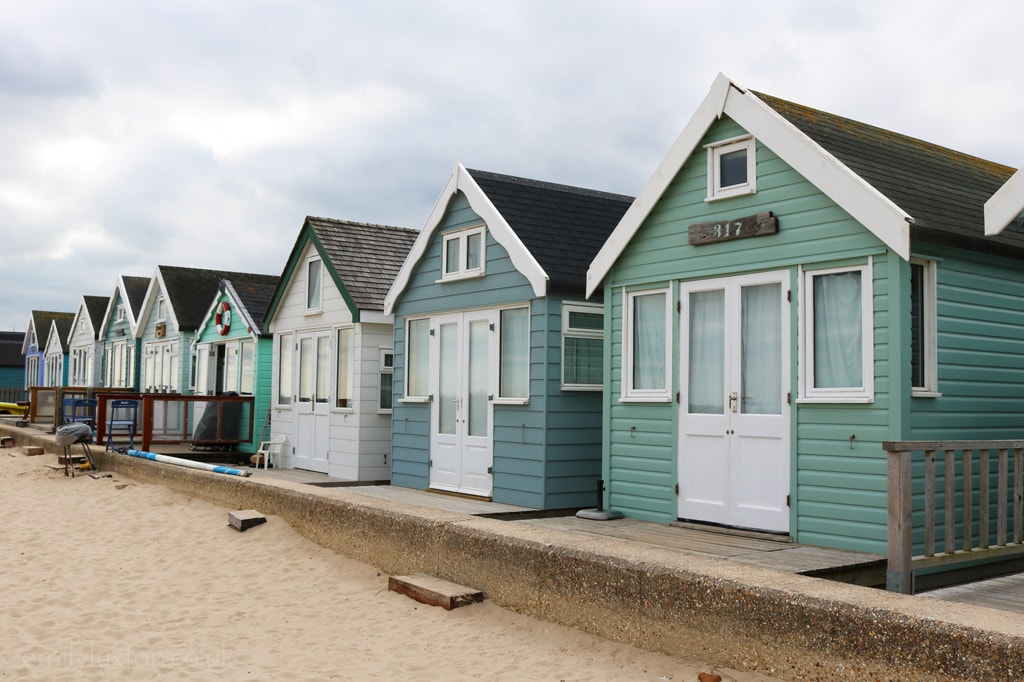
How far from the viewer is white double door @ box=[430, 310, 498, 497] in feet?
41.3

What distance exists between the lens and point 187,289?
25719 millimetres

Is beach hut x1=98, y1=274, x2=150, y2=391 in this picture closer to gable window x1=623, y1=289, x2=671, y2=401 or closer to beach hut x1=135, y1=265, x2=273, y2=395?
beach hut x1=135, y1=265, x2=273, y2=395

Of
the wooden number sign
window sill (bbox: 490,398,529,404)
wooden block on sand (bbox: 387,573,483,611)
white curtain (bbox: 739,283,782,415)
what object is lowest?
wooden block on sand (bbox: 387,573,483,611)

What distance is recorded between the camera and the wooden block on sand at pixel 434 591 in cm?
796

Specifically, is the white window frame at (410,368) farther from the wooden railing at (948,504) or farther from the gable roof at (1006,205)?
the gable roof at (1006,205)

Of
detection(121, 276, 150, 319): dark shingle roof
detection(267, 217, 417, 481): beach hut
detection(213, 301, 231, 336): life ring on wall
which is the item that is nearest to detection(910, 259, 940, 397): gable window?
detection(267, 217, 417, 481): beach hut

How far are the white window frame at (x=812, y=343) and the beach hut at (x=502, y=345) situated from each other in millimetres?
3564

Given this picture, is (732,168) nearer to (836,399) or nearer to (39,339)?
(836,399)

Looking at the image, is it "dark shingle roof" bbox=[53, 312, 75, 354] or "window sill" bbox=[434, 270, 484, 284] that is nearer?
"window sill" bbox=[434, 270, 484, 284]

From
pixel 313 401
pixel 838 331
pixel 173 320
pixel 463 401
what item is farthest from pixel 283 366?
pixel 838 331

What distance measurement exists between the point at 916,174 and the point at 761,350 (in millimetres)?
2293

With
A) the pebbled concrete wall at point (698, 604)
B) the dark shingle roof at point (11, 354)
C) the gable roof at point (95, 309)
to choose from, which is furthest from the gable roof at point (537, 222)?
the dark shingle roof at point (11, 354)

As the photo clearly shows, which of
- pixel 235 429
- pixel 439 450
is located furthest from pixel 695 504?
pixel 235 429

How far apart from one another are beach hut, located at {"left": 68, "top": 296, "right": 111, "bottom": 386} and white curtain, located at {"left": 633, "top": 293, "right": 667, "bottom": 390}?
26175 millimetres
